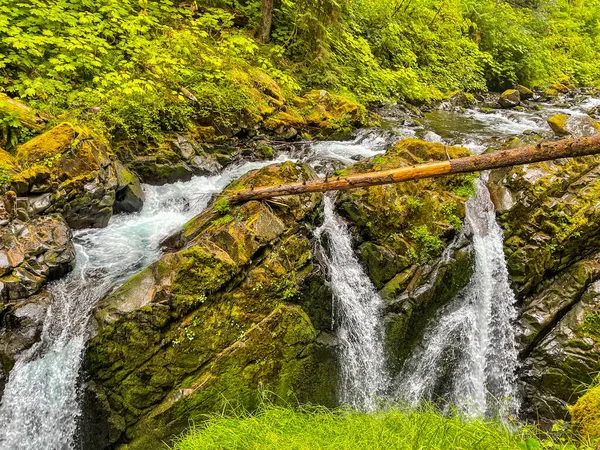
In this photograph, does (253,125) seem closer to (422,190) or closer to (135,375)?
(422,190)

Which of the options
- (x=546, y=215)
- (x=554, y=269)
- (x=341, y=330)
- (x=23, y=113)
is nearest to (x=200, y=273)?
(x=341, y=330)

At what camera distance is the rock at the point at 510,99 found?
655 inches

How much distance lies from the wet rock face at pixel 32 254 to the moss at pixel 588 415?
6.32 meters

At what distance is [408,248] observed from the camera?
622 centimetres

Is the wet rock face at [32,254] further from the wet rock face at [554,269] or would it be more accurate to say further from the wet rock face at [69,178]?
the wet rock face at [554,269]

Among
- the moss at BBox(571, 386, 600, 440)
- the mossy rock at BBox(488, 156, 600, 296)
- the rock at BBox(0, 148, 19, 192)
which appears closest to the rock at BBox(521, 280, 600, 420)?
the mossy rock at BBox(488, 156, 600, 296)

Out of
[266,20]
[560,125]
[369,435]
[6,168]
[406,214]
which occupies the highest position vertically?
[266,20]

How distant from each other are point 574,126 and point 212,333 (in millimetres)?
9168

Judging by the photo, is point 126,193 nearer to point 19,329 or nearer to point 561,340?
point 19,329

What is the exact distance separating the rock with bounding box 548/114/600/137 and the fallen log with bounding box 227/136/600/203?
192 inches

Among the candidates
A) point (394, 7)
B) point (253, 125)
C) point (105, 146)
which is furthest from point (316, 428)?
point (394, 7)

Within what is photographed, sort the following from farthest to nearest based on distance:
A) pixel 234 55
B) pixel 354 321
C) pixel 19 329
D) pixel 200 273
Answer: pixel 234 55 < pixel 354 321 < pixel 200 273 < pixel 19 329

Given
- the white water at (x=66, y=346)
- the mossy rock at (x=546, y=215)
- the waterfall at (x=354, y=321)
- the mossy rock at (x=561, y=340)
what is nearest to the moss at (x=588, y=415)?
the mossy rock at (x=561, y=340)

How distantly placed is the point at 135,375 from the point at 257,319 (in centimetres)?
162
